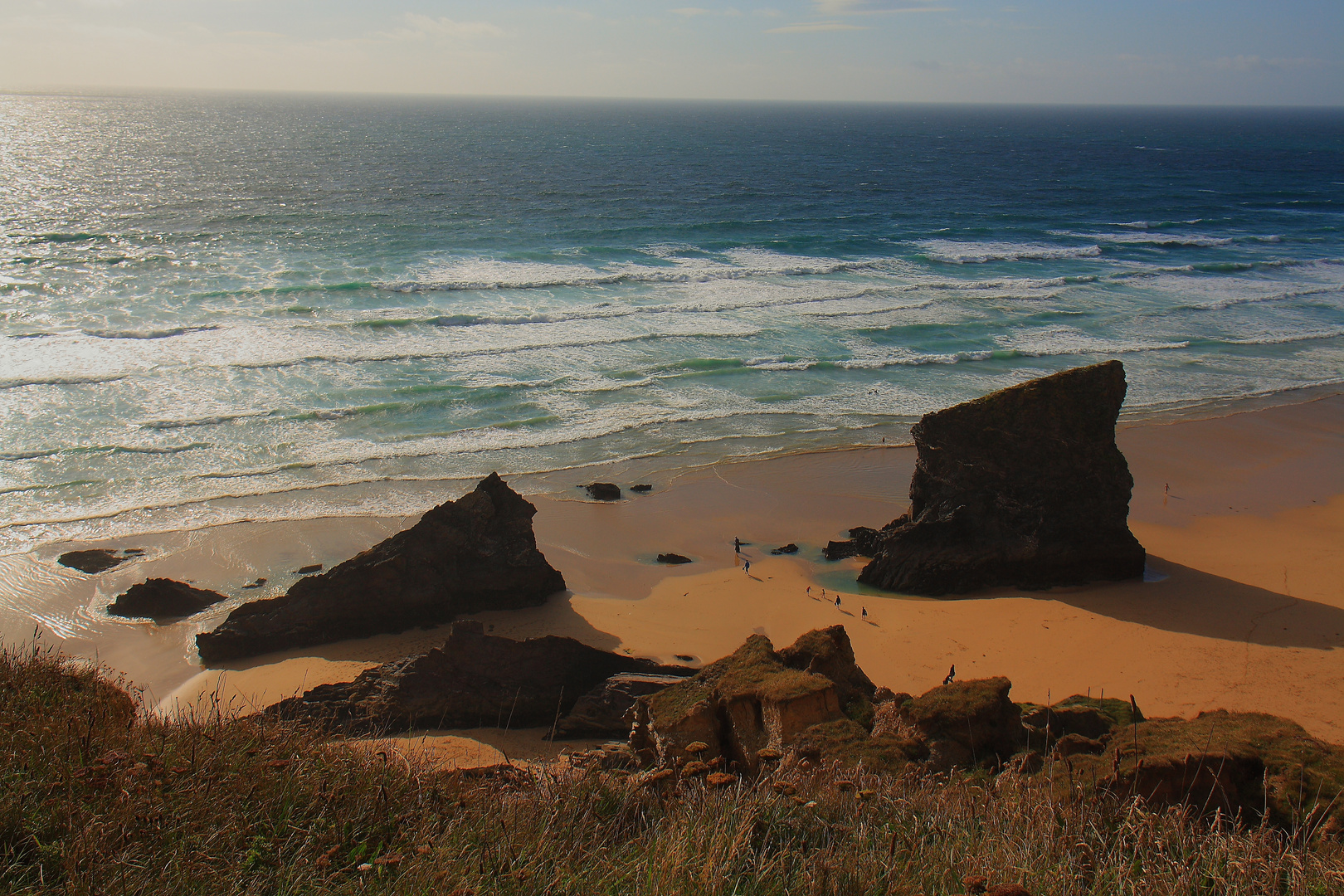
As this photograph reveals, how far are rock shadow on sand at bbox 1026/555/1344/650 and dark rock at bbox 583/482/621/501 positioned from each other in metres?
7.51

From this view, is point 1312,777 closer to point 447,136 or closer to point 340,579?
point 340,579

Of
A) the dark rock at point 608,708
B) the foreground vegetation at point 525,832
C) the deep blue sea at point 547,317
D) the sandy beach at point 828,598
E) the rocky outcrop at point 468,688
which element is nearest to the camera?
the foreground vegetation at point 525,832

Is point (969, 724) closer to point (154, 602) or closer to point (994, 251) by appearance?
point (154, 602)

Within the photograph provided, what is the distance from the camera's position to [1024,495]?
12609 millimetres

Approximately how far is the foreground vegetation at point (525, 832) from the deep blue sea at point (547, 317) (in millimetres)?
11644

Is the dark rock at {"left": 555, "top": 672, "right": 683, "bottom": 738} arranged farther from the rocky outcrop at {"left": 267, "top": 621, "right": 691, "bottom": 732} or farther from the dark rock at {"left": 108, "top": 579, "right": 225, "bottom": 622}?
the dark rock at {"left": 108, "top": 579, "right": 225, "bottom": 622}

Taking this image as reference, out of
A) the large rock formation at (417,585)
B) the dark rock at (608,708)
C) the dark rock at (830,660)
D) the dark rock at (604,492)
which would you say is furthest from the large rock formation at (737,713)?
the dark rock at (604,492)

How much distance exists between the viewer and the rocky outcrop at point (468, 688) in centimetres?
842

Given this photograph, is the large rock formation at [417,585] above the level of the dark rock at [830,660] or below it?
below

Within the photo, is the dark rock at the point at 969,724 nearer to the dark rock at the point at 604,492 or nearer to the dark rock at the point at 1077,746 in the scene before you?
the dark rock at the point at 1077,746

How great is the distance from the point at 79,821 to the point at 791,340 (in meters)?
24.9

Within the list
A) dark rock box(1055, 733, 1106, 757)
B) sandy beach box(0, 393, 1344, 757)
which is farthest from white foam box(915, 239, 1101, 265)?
dark rock box(1055, 733, 1106, 757)

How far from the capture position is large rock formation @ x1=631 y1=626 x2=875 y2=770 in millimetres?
6254

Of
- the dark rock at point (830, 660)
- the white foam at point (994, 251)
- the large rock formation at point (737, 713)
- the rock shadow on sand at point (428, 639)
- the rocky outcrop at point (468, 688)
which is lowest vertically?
the rock shadow on sand at point (428, 639)
